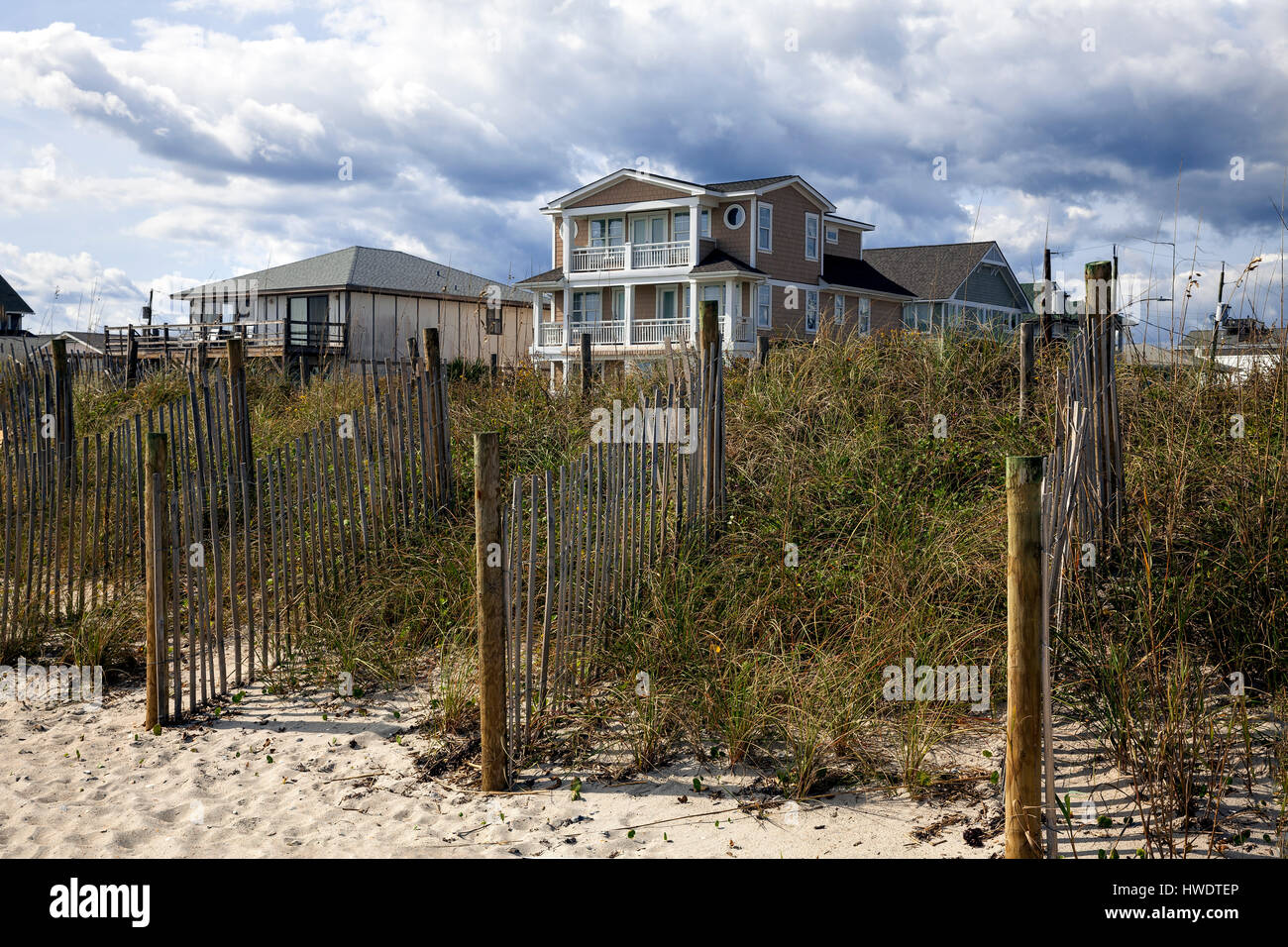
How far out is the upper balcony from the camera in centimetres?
3064

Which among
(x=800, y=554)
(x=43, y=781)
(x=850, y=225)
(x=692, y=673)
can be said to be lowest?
(x=43, y=781)

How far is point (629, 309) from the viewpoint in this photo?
102 ft

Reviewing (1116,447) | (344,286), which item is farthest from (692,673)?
(344,286)

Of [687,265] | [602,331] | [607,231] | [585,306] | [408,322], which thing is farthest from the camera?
[408,322]

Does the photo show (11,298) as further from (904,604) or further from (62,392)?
(904,604)

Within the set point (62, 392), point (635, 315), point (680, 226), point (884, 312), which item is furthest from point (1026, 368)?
point (884, 312)

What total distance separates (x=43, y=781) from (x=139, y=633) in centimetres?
233

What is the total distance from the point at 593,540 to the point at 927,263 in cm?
3477

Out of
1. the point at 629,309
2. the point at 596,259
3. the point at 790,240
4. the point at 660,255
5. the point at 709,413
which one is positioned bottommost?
the point at 709,413

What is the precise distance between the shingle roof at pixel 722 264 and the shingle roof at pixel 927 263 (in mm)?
8941

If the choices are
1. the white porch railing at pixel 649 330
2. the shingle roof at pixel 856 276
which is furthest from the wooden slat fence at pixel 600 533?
the shingle roof at pixel 856 276
